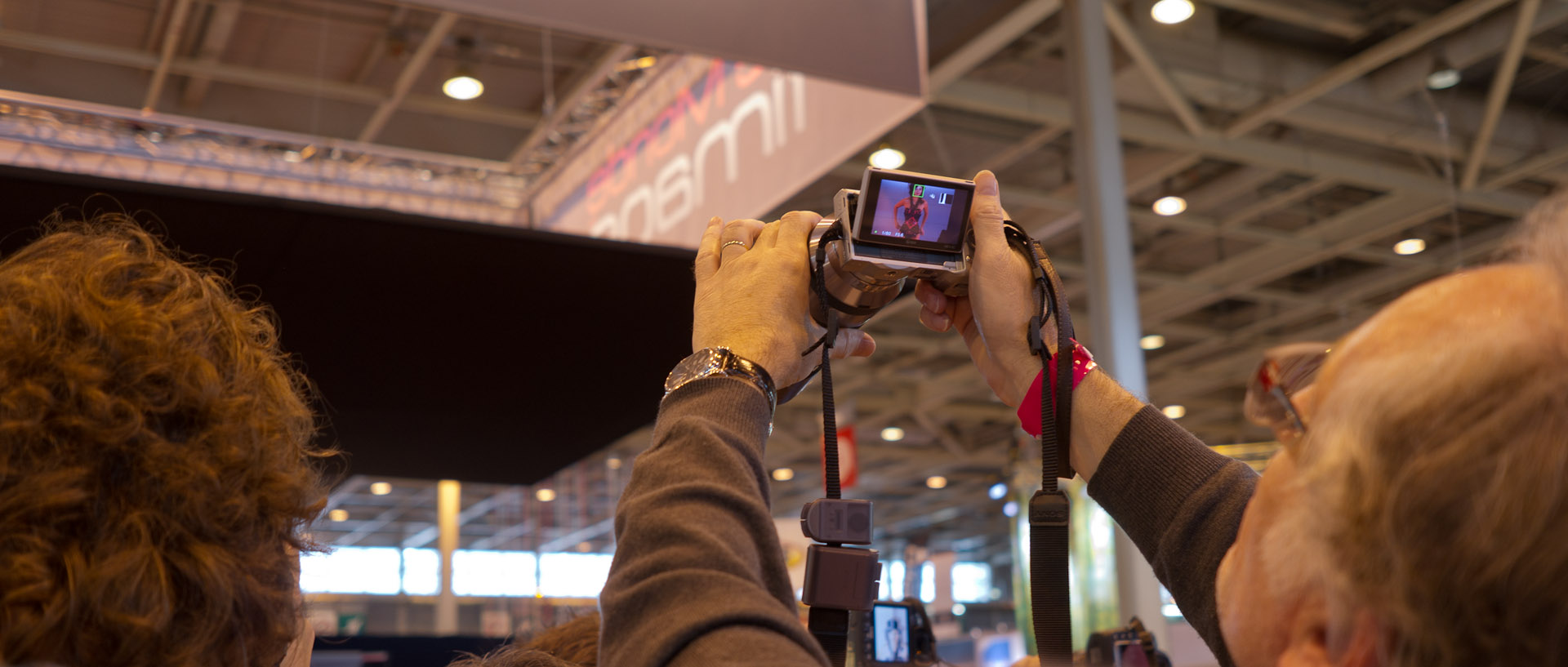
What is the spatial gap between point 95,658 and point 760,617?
366 mm

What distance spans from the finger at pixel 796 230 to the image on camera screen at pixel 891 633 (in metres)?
1.01

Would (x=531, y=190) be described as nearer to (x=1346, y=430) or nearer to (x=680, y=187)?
(x=680, y=187)

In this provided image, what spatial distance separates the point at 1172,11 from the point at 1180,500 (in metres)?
5.30

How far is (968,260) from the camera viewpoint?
42.3 inches

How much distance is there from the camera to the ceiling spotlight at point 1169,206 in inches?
322

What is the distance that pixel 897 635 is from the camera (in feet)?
6.22

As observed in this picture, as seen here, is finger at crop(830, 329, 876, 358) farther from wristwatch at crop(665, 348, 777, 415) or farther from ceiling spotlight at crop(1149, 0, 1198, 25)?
ceiling spotlight at crop(1149, 0, 1198, 25)

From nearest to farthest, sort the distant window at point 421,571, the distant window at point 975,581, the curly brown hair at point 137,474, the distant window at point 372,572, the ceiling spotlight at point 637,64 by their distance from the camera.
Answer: the curly brown hair at point 137,474 → the ceiling spotlight at point 637,64 → the distant window at point 372,572 → the distant window at point 421,571 → the distant window at point 975,581

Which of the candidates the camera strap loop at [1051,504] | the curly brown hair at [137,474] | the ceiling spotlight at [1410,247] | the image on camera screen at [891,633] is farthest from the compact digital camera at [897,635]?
the ceiling spotlight at [1410,247]

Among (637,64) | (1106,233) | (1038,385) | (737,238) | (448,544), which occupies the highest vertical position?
(637,64)

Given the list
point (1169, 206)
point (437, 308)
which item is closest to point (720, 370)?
point (437, 308)

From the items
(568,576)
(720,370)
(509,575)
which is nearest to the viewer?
(720,370)

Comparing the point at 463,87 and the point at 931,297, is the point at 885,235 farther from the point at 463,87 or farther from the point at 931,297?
the point at 463,87

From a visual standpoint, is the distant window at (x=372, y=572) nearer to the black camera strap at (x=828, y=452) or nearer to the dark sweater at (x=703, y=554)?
the black camera strap at (x=828, y=452)
